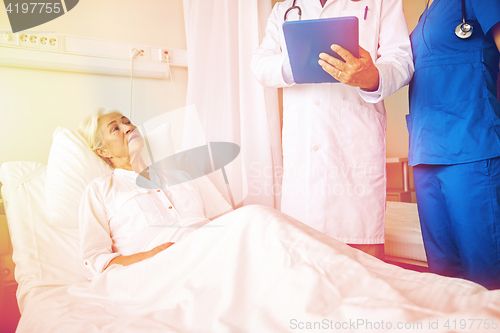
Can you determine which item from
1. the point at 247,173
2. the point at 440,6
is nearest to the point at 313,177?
the point at 247,173

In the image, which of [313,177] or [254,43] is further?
[254,43]

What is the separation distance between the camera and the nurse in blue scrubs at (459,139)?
0.99 metres

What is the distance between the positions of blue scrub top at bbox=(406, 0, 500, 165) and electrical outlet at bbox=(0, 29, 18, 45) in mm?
1573

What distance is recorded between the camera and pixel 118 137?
143cm

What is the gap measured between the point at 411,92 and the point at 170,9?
1.38m

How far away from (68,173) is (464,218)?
1406 millimetres

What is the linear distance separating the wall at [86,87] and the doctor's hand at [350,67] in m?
1.11

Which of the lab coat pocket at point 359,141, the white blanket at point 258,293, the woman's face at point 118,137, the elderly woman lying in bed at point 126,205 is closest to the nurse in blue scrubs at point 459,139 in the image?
the lab coat pocket at point 359,141

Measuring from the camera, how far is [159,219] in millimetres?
1293

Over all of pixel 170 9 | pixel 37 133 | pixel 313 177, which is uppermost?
pixel 170 9

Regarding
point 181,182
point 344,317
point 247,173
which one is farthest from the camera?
point 247,173

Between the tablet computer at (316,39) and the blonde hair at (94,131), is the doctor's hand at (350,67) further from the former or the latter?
the blonde hair at (94,131)

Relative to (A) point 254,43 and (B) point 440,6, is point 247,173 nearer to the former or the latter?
(A) point 254,43

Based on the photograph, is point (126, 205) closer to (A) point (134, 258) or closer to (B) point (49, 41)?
(A) point (134, 258)
